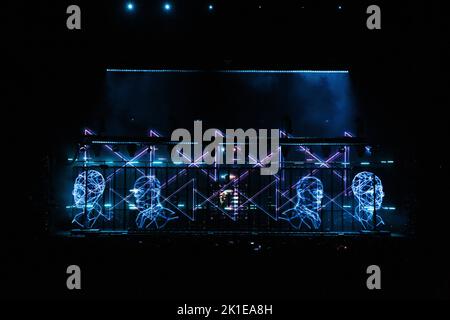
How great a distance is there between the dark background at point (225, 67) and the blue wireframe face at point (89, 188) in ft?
1.84

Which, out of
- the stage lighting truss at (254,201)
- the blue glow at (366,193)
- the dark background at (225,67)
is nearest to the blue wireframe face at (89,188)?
the stage lighting truss at (254,201)

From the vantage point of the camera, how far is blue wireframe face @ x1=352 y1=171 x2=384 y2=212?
19.0ft

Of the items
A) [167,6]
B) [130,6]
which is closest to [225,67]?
[167,6]

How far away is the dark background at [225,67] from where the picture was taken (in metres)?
4.56

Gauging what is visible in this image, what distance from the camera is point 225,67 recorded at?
273 inches

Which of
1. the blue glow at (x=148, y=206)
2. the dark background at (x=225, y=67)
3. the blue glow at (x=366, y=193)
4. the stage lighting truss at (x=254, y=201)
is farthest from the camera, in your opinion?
the blue glow at (x=148, y=206)

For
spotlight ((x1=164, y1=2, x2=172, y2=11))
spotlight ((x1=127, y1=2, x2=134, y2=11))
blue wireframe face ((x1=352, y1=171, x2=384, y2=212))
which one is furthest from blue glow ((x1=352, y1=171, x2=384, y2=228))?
spotlight ((x1=127, y1=2, x2=134, y2=11))

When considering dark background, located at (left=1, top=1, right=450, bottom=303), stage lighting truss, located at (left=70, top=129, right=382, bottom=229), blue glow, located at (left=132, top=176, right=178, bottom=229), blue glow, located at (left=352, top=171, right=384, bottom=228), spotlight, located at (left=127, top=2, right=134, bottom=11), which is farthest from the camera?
spotlight, located at (left=127, top=2, right=134, bottom=11)

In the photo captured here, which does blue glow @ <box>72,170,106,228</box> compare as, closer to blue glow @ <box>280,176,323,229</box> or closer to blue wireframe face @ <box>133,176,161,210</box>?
blue wireframe face @ <box>133,176,161,210</box>

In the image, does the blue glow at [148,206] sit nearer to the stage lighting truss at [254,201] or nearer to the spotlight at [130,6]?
the stage lighting truss at [254,201]

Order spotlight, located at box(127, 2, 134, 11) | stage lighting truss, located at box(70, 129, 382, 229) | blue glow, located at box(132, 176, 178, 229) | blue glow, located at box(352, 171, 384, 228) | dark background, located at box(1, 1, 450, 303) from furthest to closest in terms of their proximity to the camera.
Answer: spotlight, located at box(127, 2, 134, 11) < blue glow, located at box(132, 176, 178, 229) < stage lighting truss, located at box(70, 129, 382, 229) < blue glow, located at box(352, 171, 384, 228) < dark background, located at box(1, 1, 450, 303)

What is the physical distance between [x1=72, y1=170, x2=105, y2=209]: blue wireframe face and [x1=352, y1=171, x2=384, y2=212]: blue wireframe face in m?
4.19

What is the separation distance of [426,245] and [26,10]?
6.58 metres

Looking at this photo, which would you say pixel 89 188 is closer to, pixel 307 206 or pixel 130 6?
pixel 130 6
